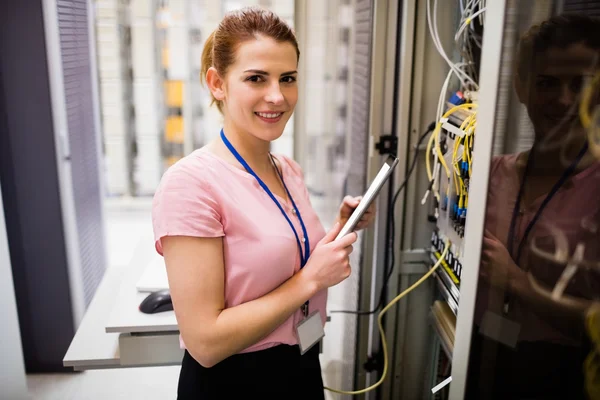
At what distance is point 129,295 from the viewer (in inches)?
59.9

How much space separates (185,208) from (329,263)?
0.97 feet

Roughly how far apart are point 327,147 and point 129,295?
273 cm

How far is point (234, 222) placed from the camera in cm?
98

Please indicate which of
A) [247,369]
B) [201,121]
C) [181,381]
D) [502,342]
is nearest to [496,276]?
[502,342]

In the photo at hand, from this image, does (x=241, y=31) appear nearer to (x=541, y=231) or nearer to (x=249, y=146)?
(x=249, y=146)

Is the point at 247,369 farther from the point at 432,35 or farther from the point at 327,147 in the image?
the point at 327,147

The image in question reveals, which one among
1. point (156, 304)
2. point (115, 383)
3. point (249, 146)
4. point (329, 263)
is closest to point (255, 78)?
point (249, 146)

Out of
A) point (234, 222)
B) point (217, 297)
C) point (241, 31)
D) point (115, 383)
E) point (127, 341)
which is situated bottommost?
point (115, 383)

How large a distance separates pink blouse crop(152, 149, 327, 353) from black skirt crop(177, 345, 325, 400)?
0.11 ft

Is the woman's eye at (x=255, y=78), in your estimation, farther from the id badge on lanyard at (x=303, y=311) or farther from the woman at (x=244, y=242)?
the id badge on lanyard at (x=303, y=311)

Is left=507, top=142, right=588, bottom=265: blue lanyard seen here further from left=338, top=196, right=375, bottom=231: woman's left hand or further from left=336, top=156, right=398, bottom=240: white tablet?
left=338, top=196, right=375, bottom=231: woman's left hand

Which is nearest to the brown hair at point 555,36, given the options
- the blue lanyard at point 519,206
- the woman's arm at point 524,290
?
the blue lanyard at point 519,206

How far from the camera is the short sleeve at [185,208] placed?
909 millimetres

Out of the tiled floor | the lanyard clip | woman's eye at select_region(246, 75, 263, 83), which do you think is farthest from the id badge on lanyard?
the tiled floor
